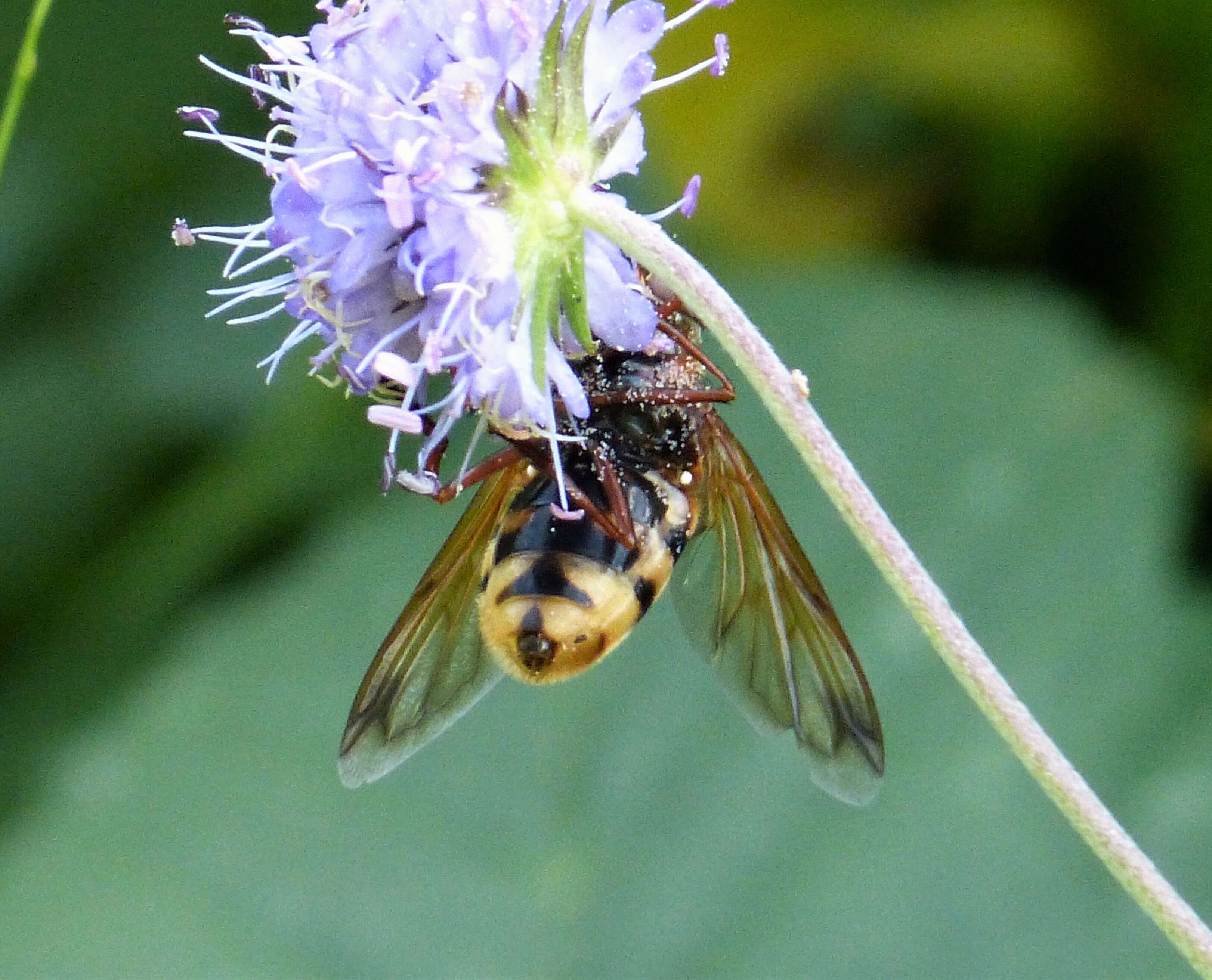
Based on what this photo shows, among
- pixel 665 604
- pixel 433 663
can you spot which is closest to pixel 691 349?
pixel 433 663

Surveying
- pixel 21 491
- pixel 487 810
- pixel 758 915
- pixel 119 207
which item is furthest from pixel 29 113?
pixel 758 915

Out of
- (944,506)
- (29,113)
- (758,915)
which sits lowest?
(758,915)

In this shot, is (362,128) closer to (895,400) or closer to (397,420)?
(397,420)

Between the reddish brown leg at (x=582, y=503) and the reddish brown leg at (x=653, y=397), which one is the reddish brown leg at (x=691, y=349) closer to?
the reddish brown leg at (x=653, y=397)

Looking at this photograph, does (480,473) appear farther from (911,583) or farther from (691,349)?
(911,583)

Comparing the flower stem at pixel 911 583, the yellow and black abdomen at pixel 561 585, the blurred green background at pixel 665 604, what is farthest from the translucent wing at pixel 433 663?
the blurred green background at pixel 665 604

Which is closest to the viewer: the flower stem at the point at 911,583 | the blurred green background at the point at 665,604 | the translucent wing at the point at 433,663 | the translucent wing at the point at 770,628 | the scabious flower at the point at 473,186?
the flower stem at the point at 911,583

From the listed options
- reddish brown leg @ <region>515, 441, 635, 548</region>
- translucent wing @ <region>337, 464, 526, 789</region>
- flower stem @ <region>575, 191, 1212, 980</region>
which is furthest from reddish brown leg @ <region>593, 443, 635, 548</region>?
flower stem @ <region>575, 191, 1212, 980</region>
